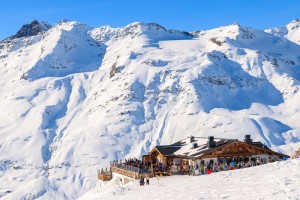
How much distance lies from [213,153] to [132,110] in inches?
4267

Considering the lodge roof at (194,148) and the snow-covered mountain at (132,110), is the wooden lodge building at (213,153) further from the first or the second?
the snow-covered mountain at (132,110)

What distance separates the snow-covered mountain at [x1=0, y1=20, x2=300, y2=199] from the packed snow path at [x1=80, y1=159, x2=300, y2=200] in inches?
3618

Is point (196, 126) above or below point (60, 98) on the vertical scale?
below

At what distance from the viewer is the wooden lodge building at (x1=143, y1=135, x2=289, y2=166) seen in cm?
4799

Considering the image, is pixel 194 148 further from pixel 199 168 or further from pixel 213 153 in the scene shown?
pixel 199 168

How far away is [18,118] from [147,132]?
51.7 metres

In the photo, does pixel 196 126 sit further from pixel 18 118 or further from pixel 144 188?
pixel 144 188

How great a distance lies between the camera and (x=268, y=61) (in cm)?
18250


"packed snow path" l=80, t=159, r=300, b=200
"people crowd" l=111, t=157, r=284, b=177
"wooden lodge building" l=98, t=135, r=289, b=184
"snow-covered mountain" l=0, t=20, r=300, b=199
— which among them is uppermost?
"snow-covered mountain" l=0, t=20, r=300, b=199

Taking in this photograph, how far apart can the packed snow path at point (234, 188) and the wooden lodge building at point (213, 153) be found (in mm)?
10466

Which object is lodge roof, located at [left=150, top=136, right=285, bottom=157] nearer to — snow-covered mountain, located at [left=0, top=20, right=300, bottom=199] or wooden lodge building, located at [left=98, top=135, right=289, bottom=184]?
wooden lodge building, located at [left=98, top=135, right=289, bottom=184]

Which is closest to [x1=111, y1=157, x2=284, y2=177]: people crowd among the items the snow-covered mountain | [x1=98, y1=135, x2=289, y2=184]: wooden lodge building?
[x1=98, y1=135, x2=289, y2=184]: wooden lodge building

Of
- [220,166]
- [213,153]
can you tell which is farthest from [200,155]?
[220,166]

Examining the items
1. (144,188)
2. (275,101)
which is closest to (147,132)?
(275,101)
